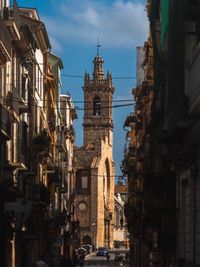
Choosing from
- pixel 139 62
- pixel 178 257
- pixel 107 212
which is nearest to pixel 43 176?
pixel 139 62

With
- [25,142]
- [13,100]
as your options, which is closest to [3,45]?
[13,100]

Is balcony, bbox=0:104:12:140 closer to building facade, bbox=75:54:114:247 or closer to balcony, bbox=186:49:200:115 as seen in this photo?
balcony, bbox=186:49:200:115

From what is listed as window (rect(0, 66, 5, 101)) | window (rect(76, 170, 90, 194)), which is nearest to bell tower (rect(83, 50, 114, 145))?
window (rect(76, 170, 90, 194))

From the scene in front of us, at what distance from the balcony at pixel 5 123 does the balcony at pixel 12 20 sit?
3.04 metres

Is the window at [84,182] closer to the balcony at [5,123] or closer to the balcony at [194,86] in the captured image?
the balcony at [5,123]

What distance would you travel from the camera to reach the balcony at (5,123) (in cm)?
3127

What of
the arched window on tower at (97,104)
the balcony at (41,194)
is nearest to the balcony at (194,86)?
the balcony at (41,194)

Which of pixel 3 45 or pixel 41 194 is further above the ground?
pixel 3 45

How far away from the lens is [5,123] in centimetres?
3247

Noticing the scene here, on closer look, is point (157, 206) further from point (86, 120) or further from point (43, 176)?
point (86, 120)

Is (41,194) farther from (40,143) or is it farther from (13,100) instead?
(13,100)

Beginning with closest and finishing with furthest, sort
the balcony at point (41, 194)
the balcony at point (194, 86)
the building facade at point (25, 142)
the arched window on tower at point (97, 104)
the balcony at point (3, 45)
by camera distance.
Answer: the balcony at point (194, 86) → the balcony at point (3, 45) → the building facade at point (25, 142) → the balcony at point (41, 194) → the arched window on tower at point (97, 104)

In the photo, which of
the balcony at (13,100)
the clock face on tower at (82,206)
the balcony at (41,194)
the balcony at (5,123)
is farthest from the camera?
the clock face on tower at (82,206)

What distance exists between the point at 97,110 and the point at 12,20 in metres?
130
